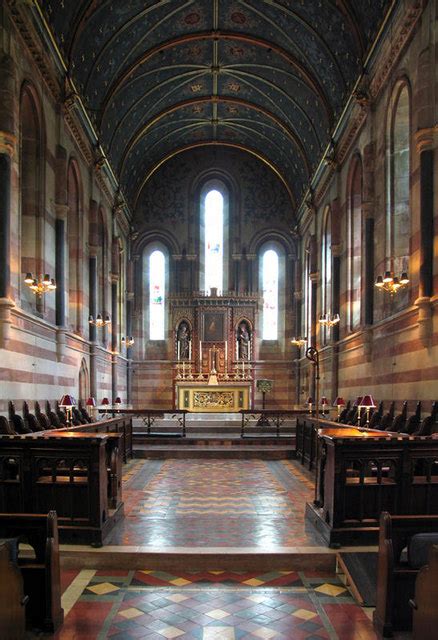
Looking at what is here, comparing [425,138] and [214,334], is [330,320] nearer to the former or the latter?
[425,138]

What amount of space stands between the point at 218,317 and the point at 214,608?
24625 mm

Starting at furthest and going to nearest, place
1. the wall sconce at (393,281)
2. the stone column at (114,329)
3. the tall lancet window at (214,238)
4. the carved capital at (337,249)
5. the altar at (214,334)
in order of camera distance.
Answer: the tall lancet window at (214,238) < the altar at (214,334) < the stone column at (114,329) < the carved capital at (337,249) < the wall sconce at (393,281)

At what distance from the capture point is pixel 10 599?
4.25 meters

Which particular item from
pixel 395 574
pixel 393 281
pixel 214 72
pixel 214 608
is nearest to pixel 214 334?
pixel 214 72

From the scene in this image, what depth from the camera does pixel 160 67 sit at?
22812 millimetres

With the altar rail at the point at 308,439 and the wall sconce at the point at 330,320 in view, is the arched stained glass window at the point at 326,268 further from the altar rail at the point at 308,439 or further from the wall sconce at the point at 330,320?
the altar rail at the point at 308,439

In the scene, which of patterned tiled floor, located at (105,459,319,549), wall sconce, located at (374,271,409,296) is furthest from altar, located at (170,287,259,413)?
wall sconce, located at (374,271,409,296)

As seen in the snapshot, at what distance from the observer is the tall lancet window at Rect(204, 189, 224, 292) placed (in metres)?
31.9

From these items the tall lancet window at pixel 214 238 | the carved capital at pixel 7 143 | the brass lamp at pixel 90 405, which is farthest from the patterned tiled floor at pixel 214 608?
the tall lancet window at pixel 214 238

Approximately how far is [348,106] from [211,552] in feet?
50.9

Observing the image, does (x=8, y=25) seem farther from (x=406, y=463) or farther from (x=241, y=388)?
(x=241, y=388)

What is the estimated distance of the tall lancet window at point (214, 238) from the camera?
31922 millimetres

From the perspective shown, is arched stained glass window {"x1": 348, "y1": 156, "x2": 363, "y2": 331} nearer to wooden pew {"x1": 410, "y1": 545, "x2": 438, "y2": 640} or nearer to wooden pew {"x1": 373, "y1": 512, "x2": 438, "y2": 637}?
wooden pew {"x1": 373, "y1": 512, "x2": 438, "y2": 637}

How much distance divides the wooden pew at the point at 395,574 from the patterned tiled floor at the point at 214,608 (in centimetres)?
20
